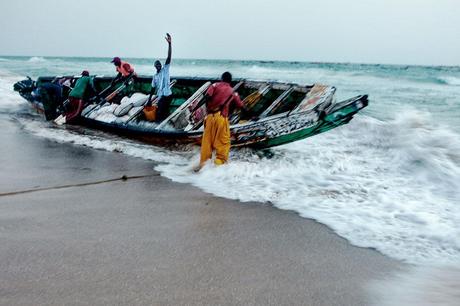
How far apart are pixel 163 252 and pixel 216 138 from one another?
2986 mm

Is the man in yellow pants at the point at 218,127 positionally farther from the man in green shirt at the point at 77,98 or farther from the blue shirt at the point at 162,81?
the man in green shirt at the point at 77,98

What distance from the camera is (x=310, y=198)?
5129mm

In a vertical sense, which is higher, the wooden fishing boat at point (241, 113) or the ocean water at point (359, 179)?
the wooden fishing boat at point (241, 113)

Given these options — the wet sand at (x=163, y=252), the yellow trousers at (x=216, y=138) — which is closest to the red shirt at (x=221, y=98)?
the yellow trousers at (x=216, y=138)

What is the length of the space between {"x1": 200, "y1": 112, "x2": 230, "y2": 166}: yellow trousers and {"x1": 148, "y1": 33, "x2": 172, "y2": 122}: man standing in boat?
2.66 m

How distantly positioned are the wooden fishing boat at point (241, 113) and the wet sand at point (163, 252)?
2.09 meters

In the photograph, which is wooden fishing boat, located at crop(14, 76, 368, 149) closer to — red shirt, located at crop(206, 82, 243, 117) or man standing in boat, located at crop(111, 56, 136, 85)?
man standing in boat, located at crop(111, 56, 136, 85)

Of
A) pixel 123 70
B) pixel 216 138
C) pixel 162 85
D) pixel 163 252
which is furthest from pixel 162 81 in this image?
pixel 163 252

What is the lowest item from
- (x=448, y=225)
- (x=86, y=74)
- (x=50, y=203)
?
(x=50, y=203)

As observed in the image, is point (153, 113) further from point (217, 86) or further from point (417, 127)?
point (417, 127)

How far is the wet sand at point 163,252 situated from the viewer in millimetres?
2775

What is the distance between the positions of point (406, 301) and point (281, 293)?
821 mm

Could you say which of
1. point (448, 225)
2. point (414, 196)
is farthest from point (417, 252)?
point (414, 196)

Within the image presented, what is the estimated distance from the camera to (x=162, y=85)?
344 inches
